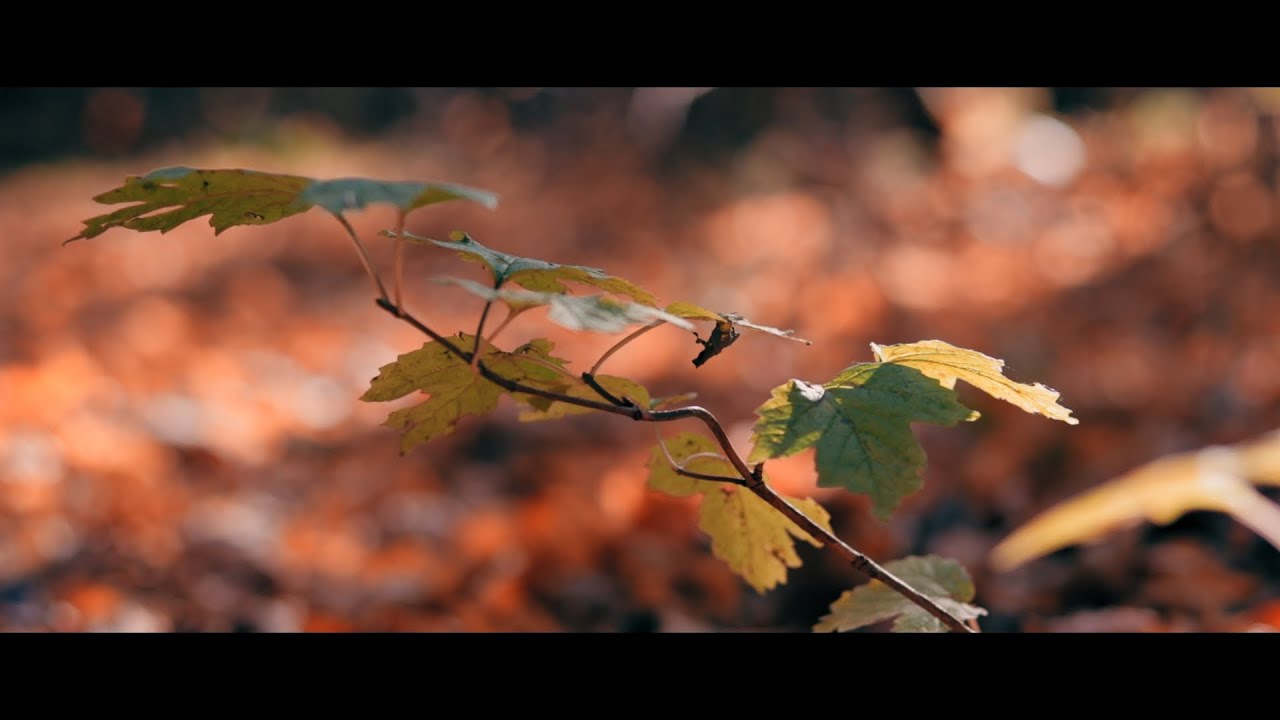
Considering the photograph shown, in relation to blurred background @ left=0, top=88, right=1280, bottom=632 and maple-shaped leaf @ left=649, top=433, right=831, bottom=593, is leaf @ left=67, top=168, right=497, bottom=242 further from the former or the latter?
blurred background @ left=0, top=88, right=1280, bottom=632

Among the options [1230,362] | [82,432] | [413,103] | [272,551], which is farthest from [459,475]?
[413,103]

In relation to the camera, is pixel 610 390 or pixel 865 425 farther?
pixel 610 390

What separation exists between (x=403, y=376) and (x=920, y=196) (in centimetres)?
281

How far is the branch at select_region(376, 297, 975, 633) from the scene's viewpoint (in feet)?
1.77

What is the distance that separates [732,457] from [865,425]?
9 centimetres

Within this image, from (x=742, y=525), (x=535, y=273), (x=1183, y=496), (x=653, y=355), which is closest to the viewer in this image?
(x=535, y=273)

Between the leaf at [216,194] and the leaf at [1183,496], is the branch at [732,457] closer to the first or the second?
the leaf at [216,194]

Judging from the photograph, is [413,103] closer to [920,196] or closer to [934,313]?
[920,196]

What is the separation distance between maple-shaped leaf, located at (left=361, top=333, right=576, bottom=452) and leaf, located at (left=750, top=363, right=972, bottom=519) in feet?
0.46

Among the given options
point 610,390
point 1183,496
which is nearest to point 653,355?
point 1183,496

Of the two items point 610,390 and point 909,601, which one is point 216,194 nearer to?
point 610,390

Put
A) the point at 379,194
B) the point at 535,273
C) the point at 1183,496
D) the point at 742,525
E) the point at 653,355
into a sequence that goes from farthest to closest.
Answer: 1. the point at 653,355
2. the point at 1183,496
3. the point at 742,525
4. the point at 535,273
5. the point at 379,194

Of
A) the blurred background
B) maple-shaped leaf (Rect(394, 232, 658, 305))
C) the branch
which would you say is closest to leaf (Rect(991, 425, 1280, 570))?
the blurred background

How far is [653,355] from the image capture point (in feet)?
7.07
